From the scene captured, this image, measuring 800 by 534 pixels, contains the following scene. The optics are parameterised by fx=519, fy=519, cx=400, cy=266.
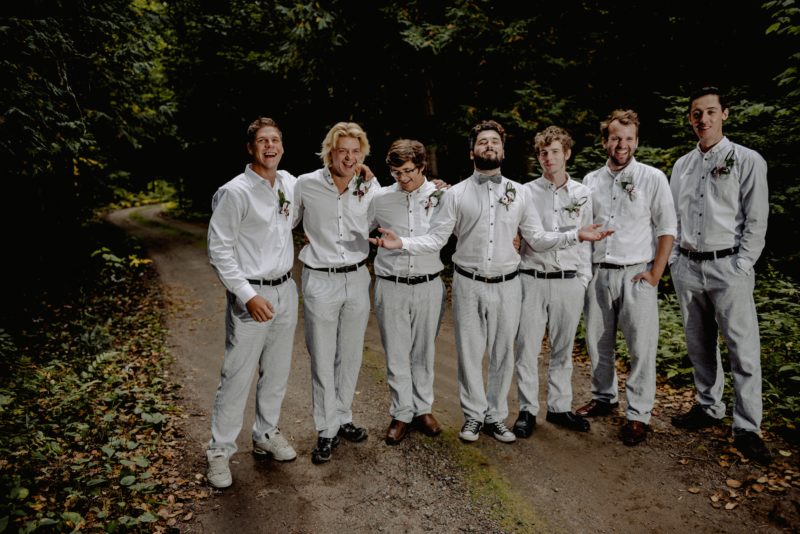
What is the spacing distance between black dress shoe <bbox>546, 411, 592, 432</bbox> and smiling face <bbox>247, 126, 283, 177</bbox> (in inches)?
133

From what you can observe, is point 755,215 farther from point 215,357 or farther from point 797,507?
point 215,357

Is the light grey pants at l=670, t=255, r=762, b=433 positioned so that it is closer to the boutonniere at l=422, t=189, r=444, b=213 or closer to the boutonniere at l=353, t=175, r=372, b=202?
the boutonniere at l=422, t=189, r=444, b=213

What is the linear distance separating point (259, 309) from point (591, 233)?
2.72 metres

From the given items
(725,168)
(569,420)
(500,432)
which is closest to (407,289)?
(500,432)

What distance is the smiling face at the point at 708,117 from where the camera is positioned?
4.35 metres

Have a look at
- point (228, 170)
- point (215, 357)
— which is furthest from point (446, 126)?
point (228, 170)

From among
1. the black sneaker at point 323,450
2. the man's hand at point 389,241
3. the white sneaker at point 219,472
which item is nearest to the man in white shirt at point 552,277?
the man's hand at point 389,241

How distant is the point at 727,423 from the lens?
4.73 metres

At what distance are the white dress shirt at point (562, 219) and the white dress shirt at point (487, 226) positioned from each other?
19 centimetres

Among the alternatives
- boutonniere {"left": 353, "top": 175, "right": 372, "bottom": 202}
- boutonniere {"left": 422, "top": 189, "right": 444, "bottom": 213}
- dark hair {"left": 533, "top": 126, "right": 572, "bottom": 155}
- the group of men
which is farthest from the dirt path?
dark hair {"left": 533, "top": 126, "right": 572, "bottom": 155}

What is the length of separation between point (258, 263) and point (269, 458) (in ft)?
5.57

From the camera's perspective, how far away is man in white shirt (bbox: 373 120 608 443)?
14.3 ft

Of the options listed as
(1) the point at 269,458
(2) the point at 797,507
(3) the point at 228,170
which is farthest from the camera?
(3) the point at 228,170

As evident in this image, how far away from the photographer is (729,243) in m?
4.32
